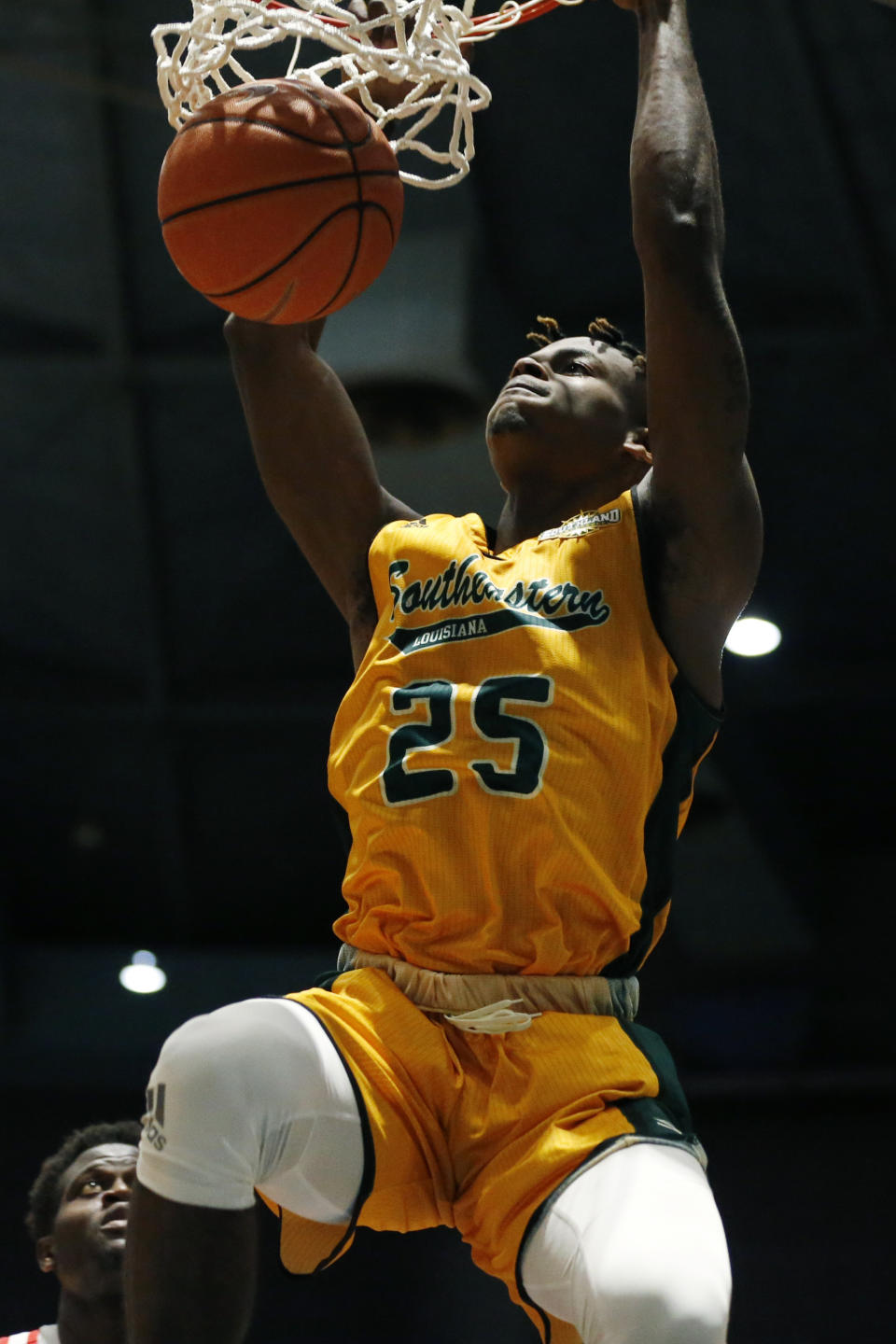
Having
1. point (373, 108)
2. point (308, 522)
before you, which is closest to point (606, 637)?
point (308, 522)

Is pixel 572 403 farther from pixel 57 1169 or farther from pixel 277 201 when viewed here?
pixel 57 1169

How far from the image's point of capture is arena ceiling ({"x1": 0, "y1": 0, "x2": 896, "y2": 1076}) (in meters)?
5.77

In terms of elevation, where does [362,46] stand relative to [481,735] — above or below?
above

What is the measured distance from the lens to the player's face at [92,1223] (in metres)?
4.06

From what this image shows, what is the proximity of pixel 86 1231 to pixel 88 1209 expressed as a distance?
99mm

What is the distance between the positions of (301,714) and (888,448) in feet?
9.65

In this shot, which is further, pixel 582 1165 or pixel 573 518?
pixel 573 518

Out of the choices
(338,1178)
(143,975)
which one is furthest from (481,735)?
(143,975)

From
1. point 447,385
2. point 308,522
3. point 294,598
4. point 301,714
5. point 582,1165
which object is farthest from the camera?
point 301,714

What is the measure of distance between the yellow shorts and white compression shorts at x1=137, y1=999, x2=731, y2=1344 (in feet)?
0.13

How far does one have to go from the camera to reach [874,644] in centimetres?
721

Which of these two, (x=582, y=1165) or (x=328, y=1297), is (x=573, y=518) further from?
(x=328, y=1297)

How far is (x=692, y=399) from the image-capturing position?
2.50 meters

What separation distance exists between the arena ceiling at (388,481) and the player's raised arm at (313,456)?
10.1ft
